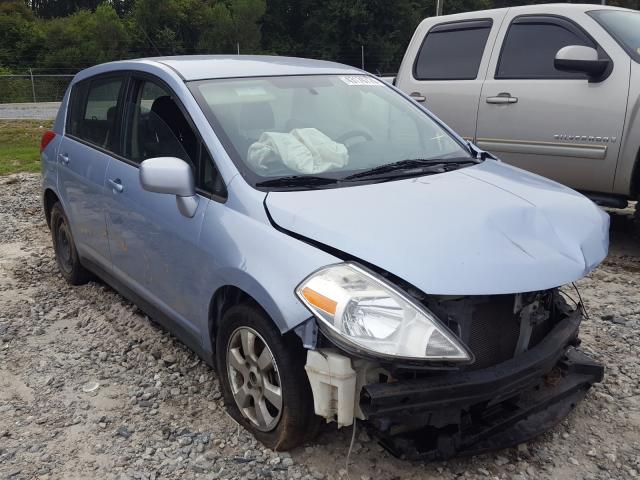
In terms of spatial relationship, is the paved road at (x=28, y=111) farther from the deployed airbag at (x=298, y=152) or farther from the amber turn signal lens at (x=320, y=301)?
the amber turn signal lens at (x=320, y=301)

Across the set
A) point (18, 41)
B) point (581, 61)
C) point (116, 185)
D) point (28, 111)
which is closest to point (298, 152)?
point (116, 185)

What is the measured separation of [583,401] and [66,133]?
4002 mm

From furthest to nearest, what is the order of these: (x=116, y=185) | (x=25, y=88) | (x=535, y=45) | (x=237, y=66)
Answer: (x=25, y=88)
(x=535, y=45)
(x=116, y=185)
(x=237, y=66)

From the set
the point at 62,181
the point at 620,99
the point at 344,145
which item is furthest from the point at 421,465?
the point at 620,99

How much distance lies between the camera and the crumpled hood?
8.05ft

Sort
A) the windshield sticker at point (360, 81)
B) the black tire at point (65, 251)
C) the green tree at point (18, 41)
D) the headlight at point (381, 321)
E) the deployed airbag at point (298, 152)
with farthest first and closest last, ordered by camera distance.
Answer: the green tree at point (18, 41), the black tire at point (65, 251), the windshield sticker at point (360, 81), the deployed airbag at point (298, 152), the headlight at point (381, 321)

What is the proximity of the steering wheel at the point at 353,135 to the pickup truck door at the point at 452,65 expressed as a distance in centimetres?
295

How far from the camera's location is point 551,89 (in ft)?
18.5

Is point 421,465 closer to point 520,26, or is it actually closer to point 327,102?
point 327,102

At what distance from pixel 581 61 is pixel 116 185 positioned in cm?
376

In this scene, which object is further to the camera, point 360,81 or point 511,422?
A: point 360,81

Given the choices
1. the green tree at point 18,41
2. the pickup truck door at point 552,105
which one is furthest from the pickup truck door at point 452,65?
the green tree at point 18,41

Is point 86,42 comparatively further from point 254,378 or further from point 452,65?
point 254,378

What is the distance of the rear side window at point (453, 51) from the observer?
6.30 meters
